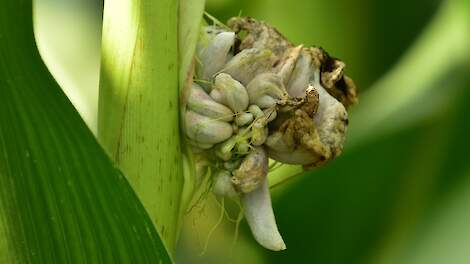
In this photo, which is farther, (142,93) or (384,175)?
(384,175)

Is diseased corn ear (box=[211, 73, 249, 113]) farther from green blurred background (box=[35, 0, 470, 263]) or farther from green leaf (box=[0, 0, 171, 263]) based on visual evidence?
green blurred background (box=[35, 0, 470, 263])

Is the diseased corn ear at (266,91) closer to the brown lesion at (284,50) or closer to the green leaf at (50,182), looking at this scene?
the brown lesion at (284,50)

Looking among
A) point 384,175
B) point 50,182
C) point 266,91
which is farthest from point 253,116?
point 384,175

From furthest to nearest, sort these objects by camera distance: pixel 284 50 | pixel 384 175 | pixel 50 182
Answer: pixel 384 175, pixel 284 50, pixel 50 182

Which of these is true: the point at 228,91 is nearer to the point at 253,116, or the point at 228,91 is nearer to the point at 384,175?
the point at 253,116

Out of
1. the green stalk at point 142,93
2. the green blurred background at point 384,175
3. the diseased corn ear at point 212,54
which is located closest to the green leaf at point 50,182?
the green stalk at point 142,93

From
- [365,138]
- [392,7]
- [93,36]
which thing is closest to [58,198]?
[365,138]

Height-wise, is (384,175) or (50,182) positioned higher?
(50,182)

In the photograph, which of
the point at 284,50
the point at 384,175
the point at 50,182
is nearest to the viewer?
the point at 50,182

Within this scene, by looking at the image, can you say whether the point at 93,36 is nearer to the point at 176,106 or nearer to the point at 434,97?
the point at 434,97
